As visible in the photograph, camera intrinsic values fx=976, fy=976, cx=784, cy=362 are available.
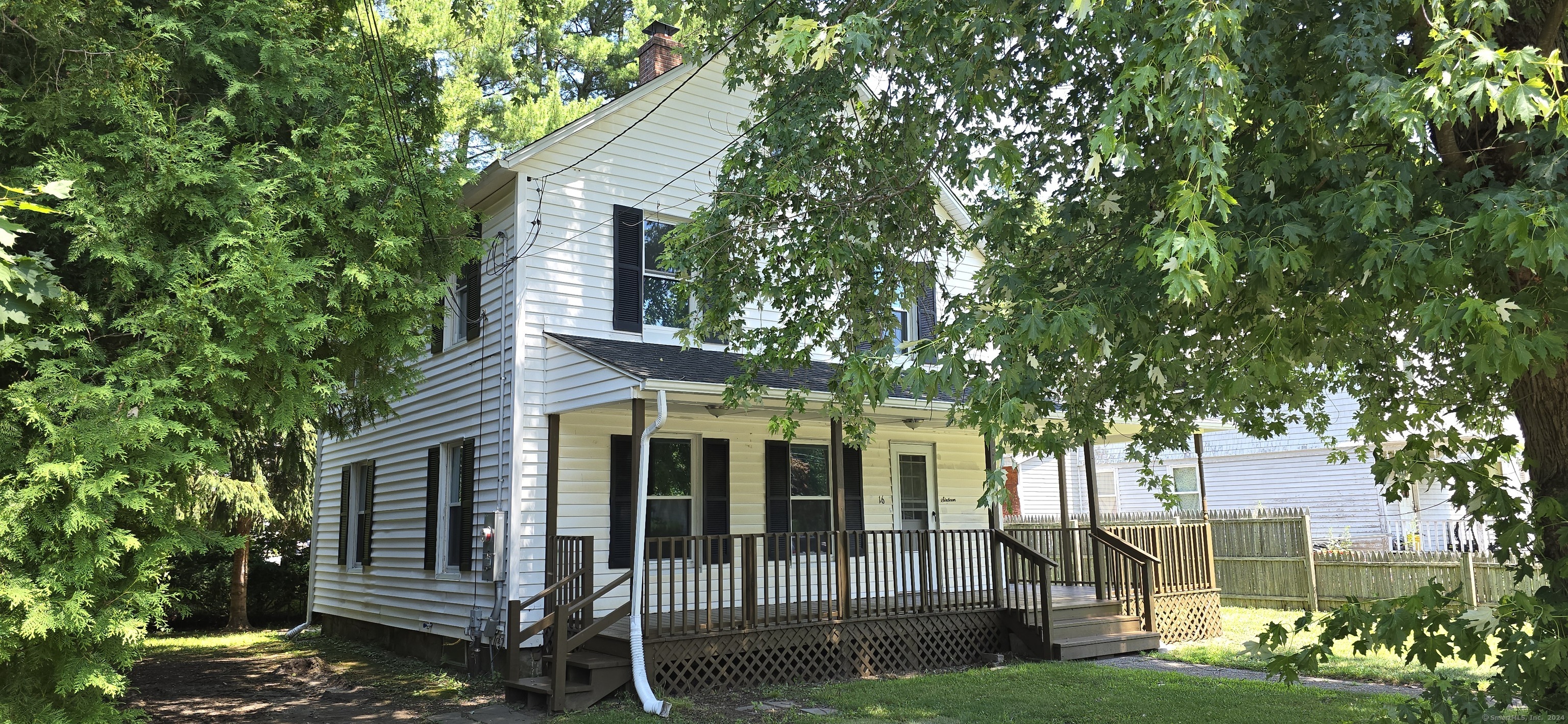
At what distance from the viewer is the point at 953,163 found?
616 cm

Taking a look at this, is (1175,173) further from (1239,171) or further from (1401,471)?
(1401,471)

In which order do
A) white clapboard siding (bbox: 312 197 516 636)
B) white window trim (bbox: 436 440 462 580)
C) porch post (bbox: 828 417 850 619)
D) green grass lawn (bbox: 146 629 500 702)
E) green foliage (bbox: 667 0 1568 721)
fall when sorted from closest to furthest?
green foliage (bbox: 667 0 1568 721), green grass lawn (bbox: 146 629 500 702), porch post (bbox: 828 417 850 619), white clapboard siding (bbox: 312 197 516 636), white window trim (bbox: 436 440 462 580)

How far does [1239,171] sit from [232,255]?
20.3 feet

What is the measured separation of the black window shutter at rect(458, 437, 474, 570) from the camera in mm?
11156

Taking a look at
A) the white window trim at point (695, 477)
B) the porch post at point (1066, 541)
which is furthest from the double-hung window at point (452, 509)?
the porch post at point (1066, 541)

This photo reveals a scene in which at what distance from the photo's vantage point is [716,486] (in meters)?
11.6

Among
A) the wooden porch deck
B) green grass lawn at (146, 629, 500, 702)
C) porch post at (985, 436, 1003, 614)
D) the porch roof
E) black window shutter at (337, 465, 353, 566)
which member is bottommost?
green grass lawn at (146, 629, 500, 702)

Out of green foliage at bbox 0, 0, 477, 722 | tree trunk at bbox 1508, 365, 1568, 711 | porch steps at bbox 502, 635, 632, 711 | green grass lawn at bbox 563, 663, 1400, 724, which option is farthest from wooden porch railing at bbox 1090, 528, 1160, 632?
green foliage at bbox 0, 0, 477, 722

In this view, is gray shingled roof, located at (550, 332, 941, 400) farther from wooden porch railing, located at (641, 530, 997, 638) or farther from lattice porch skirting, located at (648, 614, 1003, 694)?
lattice porch skirting, located at (648, 614, 1003, 694)

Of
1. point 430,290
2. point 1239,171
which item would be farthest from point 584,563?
point 1239,171

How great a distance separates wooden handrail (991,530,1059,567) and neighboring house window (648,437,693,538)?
3.70 metres

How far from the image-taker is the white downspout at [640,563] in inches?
345

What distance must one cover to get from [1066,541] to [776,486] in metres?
3.88

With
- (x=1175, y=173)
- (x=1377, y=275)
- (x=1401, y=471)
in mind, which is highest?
(x=1175, y=173)
